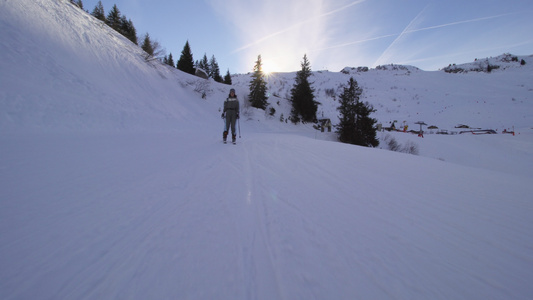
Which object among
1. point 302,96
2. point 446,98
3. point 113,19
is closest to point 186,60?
point 113,19

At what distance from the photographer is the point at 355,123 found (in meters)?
18.0

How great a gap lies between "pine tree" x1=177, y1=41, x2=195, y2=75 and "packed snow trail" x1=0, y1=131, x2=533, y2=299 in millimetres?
35546

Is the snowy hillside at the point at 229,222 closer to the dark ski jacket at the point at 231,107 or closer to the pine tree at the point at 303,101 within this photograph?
the dark ski jacket at the point at 231,107

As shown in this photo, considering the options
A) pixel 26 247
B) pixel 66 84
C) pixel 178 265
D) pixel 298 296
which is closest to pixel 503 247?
pixel 298 296

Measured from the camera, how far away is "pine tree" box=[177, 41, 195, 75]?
3388 cm

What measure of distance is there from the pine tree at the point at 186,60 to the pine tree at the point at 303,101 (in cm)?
1937

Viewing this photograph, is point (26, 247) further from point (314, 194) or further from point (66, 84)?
point (66, 84)

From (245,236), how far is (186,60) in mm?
39078

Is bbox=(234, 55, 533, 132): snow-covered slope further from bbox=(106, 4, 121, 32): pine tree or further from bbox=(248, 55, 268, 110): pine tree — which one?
bbox=(106, 4, 121, 32): pine tree

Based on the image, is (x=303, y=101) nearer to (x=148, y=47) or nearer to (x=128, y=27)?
(x=148, y=47)

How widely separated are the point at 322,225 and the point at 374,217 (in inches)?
26.7

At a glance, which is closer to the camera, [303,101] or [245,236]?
[245,236]

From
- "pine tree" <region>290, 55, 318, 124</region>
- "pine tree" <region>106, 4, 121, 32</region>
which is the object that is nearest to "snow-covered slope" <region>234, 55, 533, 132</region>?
"pine tree" <region>290, 55, 318, 124</region>

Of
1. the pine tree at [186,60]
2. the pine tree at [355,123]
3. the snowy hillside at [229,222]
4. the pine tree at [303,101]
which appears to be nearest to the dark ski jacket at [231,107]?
the snowy hillside at [229,222]
